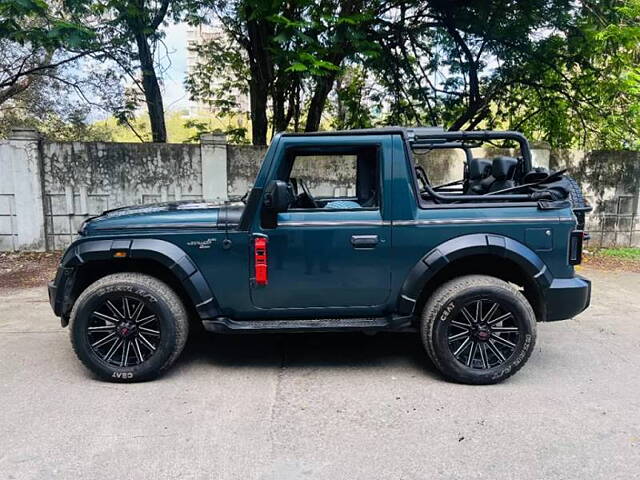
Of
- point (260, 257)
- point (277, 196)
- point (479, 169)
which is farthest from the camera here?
point (479, 169)

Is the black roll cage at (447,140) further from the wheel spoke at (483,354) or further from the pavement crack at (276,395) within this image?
the pavement crack at (276,395)

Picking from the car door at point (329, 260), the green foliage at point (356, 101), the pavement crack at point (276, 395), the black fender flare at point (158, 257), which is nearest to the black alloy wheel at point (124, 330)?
the black fender flare at point (158, 257)

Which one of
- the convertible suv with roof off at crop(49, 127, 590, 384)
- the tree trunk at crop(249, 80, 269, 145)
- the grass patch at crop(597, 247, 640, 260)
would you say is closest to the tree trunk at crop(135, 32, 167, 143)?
the tree trunk at crop(249, 80, 269, 145)

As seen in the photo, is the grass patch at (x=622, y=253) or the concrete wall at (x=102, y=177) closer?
the concrete wall at (x=102, y=177)

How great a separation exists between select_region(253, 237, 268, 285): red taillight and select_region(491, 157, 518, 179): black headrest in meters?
2.18

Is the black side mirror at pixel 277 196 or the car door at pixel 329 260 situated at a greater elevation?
the black side mirror at pixel 277 196

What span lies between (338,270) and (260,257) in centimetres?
61

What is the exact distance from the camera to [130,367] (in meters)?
3.75

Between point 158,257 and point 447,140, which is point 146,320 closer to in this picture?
point 158,257

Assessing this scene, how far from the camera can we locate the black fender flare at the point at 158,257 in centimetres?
371

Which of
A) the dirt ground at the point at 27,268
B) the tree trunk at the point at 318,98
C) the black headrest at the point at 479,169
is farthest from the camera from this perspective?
the tree trunk at the point at 318,98

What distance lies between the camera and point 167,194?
26.9ft

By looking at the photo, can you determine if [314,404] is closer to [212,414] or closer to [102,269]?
[212,414]

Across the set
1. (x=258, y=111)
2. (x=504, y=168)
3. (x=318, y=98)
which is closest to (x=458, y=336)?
(x=504, y=168)
